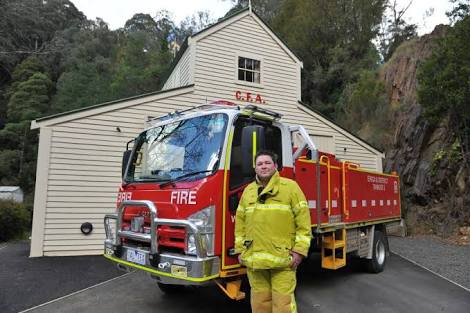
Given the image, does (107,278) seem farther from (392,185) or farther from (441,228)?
(441,228)

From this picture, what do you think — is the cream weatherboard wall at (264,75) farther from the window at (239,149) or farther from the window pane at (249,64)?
the window at (239,149)

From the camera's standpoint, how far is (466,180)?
38.9 feet

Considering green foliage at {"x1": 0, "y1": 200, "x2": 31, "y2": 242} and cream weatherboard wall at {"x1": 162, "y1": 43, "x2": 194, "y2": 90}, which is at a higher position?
cream weatherboard wall at {"x1": 162, "y1": 43, "x2": 194, "y2": 90}

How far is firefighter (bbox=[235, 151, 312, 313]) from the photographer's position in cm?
316

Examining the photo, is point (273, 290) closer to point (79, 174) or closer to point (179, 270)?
point (179, 270)

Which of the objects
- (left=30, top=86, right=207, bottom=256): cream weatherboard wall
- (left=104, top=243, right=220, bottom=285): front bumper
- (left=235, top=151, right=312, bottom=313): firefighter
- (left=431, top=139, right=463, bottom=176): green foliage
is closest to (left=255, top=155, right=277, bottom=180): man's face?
(left=235, top=151, right=312, bottom=313): firefighter

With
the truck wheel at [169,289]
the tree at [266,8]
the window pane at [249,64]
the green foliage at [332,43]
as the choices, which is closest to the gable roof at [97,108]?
the window pane at [249,64]

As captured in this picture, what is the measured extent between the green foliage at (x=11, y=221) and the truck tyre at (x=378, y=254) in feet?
37.1

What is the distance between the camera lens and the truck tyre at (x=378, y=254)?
6711 mm

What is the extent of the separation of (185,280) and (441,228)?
35.7ft

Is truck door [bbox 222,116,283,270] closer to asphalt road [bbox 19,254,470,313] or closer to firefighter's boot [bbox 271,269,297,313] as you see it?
firefighter's boot [bbox 271,269,297,313]

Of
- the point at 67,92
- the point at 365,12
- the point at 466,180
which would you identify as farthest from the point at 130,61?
the point at 466,180

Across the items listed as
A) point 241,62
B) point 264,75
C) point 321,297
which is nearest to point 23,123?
point 241,62

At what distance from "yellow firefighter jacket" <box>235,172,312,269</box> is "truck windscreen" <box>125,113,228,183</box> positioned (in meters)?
0.78
